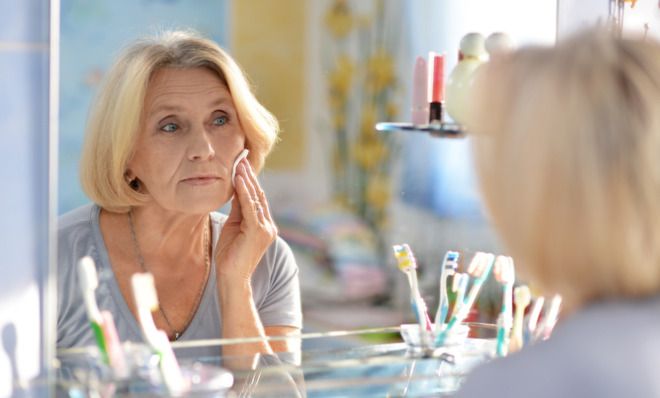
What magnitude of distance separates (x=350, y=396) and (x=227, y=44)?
1.07ft

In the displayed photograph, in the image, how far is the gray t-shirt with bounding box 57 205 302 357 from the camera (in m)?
0.83

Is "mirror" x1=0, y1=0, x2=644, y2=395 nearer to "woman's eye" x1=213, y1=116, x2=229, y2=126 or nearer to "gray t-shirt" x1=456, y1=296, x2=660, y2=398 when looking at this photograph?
"woman's eye" x1=213, y1=116, x2=229, y2=126

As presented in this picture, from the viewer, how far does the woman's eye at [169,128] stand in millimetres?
853

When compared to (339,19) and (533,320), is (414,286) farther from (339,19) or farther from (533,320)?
(339,19)

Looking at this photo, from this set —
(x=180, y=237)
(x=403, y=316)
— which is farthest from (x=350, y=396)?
(x=180, y=237)

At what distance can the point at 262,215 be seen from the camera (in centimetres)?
90

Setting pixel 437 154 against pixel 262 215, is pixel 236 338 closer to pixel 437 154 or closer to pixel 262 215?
pixel 262 215

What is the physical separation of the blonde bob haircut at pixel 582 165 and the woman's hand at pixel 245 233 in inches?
A: 12.3

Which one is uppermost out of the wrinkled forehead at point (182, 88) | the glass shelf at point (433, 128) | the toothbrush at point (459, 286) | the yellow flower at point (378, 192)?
the wrinkled forehead at point (182, 88)

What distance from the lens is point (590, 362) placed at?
57cm

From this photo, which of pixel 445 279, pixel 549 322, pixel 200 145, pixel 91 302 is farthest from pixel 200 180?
pixel 549 322

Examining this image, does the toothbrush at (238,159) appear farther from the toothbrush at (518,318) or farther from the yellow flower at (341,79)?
the toothbrush at (518,318)

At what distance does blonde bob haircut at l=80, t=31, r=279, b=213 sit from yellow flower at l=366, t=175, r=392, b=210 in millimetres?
147

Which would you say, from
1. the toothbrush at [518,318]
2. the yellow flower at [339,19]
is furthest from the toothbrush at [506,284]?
the yellow flower at [339,19]
